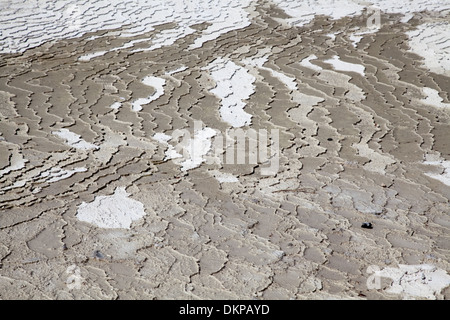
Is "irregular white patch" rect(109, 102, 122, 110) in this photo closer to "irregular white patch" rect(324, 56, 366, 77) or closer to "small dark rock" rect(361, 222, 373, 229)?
"irregular white patch" rect(324, 56, 366, 77)

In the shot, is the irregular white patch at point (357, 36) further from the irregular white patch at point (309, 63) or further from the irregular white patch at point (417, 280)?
Answer: the irregular white patch at point (417, 280)

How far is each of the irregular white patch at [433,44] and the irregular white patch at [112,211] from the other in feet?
13.4

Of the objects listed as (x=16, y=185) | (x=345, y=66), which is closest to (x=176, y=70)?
(x=345, y=66)

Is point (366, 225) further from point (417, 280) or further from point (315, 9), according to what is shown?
point (315, 9)

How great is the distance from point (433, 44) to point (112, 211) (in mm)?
5133

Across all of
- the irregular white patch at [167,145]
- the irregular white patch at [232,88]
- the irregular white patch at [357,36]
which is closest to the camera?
the irregular white patch at [167,145]

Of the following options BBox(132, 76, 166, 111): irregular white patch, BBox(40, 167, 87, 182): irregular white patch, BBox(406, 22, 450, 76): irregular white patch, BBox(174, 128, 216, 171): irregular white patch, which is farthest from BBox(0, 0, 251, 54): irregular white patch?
BBox(40, 167, 87, 182): irregular white patch

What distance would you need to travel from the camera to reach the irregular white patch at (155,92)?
528cm

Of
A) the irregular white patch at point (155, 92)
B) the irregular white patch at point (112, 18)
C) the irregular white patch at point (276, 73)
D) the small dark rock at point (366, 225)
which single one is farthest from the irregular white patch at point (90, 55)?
the small dark rock at point (366, 225)

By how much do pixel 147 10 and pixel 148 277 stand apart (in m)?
5.98

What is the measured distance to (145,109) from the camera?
516 centimetres

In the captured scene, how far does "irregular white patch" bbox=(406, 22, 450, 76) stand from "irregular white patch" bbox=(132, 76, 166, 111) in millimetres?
2861

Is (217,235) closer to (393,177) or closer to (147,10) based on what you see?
(393,177)

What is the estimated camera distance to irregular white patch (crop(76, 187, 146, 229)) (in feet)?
A: 10.7
